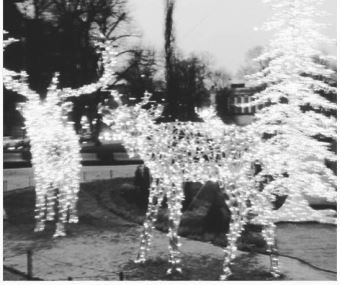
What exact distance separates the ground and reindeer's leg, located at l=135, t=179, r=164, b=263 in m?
0.18

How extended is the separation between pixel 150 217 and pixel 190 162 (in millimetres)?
984

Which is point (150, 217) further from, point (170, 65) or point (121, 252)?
point (170, 65)

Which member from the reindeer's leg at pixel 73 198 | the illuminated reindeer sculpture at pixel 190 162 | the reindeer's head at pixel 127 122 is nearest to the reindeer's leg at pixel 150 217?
the illuminated reindeer sculpture at pixel 190 162

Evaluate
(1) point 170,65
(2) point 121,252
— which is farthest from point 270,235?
(1) point 170,65

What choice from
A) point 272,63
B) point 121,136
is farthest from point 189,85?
point 121,136

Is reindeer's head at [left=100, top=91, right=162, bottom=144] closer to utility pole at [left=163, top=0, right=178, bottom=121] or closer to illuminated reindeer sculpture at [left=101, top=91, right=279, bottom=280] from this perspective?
illuminated reindeer sculpture at [left=101, top=91, right=279, bottom=280]

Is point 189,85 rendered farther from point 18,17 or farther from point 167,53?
→ point 18,17

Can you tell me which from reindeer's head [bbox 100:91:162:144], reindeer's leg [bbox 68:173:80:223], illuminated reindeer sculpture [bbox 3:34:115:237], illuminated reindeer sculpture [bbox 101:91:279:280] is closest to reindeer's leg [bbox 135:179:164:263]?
illuminated reindeer sculpture [bbox 101:91:279:280]

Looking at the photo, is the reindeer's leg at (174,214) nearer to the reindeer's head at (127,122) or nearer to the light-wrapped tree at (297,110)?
the reindeer's head at (127,122)

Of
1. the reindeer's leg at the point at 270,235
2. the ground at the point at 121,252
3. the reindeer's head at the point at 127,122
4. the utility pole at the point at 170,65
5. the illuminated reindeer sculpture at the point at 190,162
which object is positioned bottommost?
the ground at the point at 121,252

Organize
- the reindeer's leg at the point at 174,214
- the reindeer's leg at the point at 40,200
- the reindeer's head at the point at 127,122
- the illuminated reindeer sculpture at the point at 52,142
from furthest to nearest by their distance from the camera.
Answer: the reindeer's leg at the point at 40,200
the illuminated reindeer sculpture at the point at 52,142
the reindeer's head at the point at 127,122
the reindeer's leg at the point at 174,214

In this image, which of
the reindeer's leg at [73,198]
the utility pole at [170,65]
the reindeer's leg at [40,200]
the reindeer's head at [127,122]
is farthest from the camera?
the utility pole at [170,65]

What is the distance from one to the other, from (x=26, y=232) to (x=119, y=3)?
287 inches

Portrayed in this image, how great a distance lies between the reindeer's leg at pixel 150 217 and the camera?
651 cm
